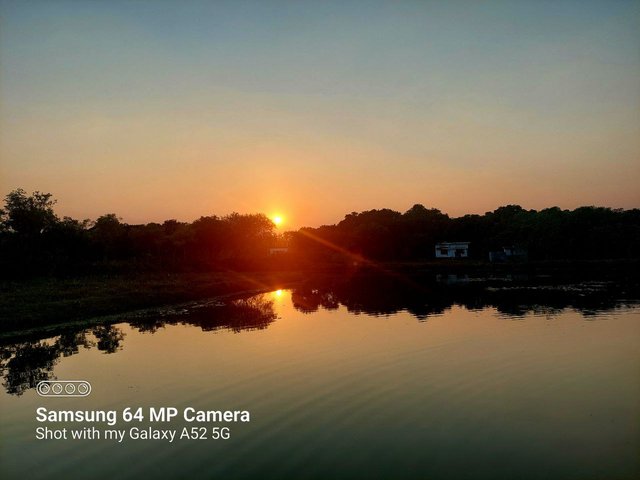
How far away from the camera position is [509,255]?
10344 centimetres

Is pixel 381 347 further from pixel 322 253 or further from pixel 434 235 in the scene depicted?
pixel 434 235

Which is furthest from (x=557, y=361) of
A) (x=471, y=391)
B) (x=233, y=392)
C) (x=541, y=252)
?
(x=541, y=252)

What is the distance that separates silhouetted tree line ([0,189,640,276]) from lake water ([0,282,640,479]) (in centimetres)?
3824

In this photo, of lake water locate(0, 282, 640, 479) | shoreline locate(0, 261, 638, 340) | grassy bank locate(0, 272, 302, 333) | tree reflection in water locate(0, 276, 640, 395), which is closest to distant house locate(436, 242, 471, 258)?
shoreline locate(0, 261, 638, 340)

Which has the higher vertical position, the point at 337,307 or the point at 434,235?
the point at 434,235

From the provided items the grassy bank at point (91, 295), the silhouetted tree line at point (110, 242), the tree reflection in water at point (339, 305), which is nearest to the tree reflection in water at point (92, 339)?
the tree reflection in water at point (339, 305)

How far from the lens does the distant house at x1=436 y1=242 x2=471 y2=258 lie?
4525 inches

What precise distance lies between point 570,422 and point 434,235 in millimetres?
107434

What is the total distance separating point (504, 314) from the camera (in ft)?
110

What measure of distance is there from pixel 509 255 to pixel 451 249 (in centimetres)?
1517

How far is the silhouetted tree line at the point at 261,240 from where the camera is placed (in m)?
62.9

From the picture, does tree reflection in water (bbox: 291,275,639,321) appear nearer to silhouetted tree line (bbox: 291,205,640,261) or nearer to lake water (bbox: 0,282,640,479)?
lake water (bbox: 0,282,640,479)

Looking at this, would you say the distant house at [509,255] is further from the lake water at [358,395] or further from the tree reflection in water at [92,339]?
the tree reflection in water at [92,339]

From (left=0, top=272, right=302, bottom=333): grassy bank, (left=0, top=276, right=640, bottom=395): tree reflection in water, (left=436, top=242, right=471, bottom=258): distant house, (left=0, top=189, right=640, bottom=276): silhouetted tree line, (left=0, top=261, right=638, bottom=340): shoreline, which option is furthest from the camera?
(left=436, top=242, right=471, bottom=258): distant house
